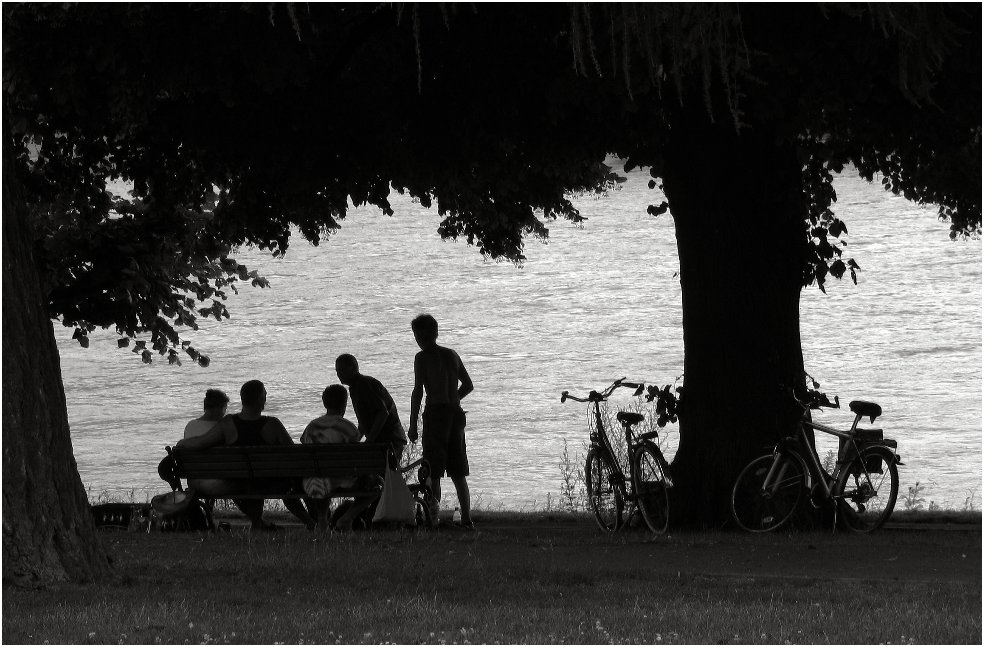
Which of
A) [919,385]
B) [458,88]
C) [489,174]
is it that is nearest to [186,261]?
[489,174]

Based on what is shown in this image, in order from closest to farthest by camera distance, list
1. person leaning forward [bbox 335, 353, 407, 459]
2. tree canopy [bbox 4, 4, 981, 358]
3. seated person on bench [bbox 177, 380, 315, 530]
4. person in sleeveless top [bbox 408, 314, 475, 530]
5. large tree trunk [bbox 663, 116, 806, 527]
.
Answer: tree canopy [bbox 4, 4, 981, 358]
large tree trunk [bbox 663, 116, 806, 527]
seated person on bench [bbox 177, 380, 315, 530]
person leaning forward [bbox 335, 353, 407, 459]
person in sleeveless top [bbox 408, 314, 475, 530]

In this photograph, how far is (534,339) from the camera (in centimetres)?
3781

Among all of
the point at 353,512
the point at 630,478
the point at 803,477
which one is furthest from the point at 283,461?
the point at 803,477

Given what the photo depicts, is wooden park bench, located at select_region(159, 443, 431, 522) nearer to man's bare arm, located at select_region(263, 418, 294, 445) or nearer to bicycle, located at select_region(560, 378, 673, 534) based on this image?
man's bare arm, located at select_region(263, 418, 294, 445)

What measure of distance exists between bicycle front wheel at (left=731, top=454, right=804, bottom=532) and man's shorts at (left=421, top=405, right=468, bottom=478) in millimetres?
2135

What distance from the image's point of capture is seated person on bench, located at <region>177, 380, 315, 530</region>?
11.1 meters

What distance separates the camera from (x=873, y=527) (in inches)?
433

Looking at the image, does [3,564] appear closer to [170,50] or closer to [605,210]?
[170,50]

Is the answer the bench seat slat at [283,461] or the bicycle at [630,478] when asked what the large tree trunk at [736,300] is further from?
the bench seat slat at [283,461]

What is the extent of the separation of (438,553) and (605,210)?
150ft

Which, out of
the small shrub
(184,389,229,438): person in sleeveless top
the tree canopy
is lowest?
the small shrub

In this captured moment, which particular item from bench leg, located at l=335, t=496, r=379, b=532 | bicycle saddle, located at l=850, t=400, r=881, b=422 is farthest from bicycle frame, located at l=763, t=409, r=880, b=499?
bench leg, located at l=335, t=496, r=379, b=532

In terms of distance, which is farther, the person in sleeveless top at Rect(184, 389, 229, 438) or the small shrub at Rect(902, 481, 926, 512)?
the small shrub at Rect(902, 481, 926, 512)

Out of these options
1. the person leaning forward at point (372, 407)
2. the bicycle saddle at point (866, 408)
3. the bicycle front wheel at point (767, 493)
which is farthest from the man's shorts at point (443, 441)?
the bicycle saddle at point (866, 408)
